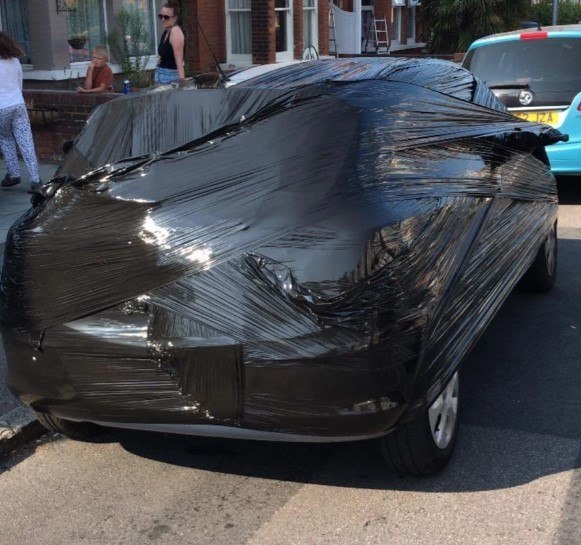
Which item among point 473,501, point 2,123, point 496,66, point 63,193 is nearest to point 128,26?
point 2,123

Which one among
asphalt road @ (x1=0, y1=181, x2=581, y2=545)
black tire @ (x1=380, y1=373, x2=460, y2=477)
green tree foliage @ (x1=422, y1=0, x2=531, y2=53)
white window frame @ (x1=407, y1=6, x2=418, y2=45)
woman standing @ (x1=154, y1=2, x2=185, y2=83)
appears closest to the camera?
asphalt road @ (x1=0, y1=181, x2=581, y2=545)

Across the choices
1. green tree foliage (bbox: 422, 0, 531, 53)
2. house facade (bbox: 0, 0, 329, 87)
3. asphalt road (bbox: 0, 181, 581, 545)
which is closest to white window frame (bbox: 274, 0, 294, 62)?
house facade (bbox: 0, 0, 329, 87)

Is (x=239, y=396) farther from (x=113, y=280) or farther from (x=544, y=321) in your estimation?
(x=544, y=321)

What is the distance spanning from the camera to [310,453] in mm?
4109

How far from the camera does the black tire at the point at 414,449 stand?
357 centimetres

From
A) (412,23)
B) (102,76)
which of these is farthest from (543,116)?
(412,23)

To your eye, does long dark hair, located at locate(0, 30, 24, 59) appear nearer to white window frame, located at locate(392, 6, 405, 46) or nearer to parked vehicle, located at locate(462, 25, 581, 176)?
parked vehicle, located at locate(462, 25, 581, 176)

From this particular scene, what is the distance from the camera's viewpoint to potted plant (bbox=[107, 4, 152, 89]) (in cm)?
1358

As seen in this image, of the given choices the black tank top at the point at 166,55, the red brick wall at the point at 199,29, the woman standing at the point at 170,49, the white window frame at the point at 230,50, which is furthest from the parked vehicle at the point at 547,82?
the white window frame at the point at 230,50

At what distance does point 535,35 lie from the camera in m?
9.05

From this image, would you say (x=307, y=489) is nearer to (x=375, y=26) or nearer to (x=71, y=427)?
(x=71, y=427)

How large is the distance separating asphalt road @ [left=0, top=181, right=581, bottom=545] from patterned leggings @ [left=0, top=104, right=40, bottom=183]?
206 inches

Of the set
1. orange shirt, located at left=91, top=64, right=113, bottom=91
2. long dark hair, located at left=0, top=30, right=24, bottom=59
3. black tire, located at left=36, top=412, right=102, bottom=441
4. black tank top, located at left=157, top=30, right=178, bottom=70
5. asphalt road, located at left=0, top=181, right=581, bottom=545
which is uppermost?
long dark hair, located at left=0, top=30, right=24, bottom=59

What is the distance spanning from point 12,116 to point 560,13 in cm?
2516
